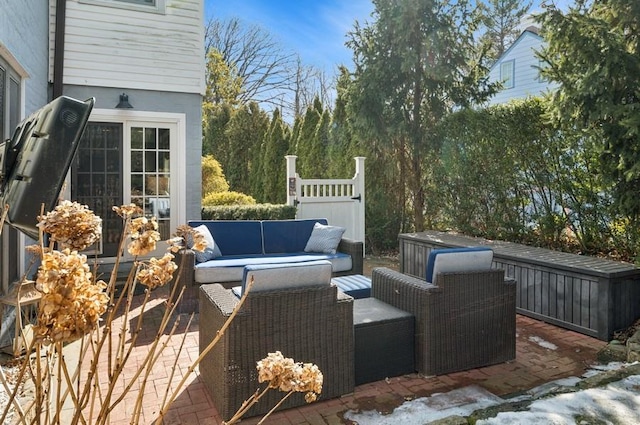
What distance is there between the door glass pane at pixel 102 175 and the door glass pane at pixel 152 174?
20 centimetres

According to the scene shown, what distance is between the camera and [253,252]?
554 centimetres

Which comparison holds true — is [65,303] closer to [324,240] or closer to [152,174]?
[324,240]

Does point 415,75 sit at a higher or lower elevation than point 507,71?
lower

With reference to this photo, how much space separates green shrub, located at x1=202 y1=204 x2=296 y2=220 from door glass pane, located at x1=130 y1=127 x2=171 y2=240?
0.79 meters

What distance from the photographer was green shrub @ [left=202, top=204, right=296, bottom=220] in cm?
711

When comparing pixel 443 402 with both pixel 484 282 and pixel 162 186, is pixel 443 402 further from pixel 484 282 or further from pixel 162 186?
pixel 162 186

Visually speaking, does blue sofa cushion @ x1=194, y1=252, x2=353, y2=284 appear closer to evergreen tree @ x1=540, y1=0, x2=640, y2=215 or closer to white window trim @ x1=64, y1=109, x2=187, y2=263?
white window trim @ x1=64, y1=109, x2=187, y2=263

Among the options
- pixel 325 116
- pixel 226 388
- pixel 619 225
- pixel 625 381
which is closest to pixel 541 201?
pixel 619 225

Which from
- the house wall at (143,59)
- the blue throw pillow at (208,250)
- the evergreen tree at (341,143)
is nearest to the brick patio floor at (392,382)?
the blue throw pillow at (208,250)

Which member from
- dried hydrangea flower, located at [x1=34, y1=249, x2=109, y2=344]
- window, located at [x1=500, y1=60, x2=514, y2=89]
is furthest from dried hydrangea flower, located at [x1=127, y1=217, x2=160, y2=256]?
window, located at [x1=500, y1=60, x2=514, y2=89]

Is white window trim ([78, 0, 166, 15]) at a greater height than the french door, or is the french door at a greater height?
white window trim ([78, 0, 166, 15])

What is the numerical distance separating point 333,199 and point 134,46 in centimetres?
367

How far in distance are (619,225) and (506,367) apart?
2.57 metres

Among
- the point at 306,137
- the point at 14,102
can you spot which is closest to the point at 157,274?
the point at 14,102
